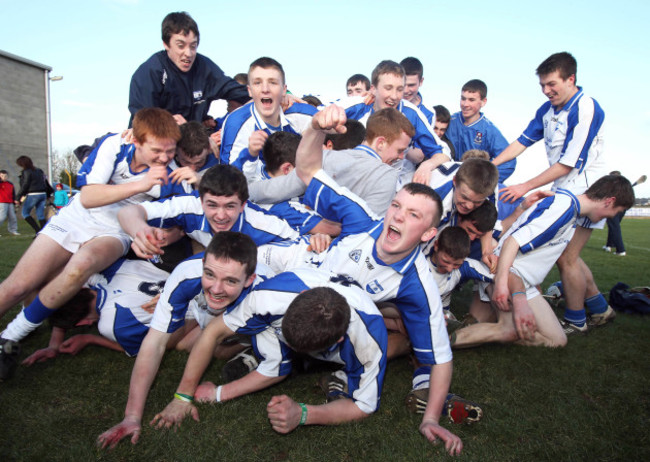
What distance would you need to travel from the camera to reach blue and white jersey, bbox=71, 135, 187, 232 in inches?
147

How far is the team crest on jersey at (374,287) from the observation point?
3.12 metres

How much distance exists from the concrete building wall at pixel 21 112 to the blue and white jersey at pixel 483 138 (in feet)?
96.4

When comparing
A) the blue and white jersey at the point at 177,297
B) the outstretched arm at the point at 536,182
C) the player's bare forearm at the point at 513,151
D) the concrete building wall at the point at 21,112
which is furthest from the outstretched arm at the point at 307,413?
the concrete building wall at the point at 21,112

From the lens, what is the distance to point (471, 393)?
314 centimetres

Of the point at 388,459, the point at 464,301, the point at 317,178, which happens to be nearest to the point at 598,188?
the point at 464,301

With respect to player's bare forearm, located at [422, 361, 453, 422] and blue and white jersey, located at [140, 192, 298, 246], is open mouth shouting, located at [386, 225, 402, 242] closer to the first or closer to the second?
player's bare forearm, located at [422, 361, 453, 422]

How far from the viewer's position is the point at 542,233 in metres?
4.11

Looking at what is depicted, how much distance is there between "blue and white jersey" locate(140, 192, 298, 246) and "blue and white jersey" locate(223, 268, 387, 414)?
0.88 meters

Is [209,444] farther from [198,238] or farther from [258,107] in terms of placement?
[258,107]

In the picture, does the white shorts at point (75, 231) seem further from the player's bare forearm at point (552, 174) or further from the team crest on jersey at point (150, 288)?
the player's bare forearm at point (552, 174)

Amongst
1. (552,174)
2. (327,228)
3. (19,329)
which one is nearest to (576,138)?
(552,174)

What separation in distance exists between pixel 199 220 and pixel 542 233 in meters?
3.17

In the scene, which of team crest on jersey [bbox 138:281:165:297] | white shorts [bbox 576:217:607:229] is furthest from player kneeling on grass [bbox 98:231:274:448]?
white shorts [bbox 576:217:607:229]

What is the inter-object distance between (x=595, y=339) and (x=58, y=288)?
197 inches
